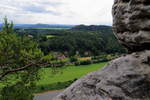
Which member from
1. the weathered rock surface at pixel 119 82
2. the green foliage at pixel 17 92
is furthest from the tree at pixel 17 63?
the weathered rock surface at pixel 119 82

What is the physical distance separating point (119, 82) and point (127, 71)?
0.42 metres

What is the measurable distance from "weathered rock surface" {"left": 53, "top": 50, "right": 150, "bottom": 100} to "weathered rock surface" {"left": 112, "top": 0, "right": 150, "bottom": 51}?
41 centimetres

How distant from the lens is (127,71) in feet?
22.5

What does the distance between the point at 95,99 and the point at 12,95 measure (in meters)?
9.48

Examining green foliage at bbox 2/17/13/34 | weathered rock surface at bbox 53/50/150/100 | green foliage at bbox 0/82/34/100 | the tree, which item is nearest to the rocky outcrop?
weathered rock surface at bbox 53/50/150/100

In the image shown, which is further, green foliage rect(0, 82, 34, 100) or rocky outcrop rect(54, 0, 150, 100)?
green foliage rect(0, 82, 34, 100)

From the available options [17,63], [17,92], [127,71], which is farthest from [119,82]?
[17,63]

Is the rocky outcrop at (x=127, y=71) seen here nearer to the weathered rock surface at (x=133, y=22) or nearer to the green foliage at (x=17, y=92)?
the weathered rock surface at (x=133, y=22)

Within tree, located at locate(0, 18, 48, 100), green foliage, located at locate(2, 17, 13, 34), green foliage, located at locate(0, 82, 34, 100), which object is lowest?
green foliage, located at locate(0, 82, 34, 100)

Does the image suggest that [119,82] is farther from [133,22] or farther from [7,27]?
[7,27]

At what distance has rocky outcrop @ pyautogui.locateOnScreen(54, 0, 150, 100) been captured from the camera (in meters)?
6.53

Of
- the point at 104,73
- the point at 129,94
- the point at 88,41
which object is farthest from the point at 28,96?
the point at 88,41

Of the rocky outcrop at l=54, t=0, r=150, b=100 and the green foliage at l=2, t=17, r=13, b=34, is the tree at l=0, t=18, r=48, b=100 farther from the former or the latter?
the rocky outcrop at l=54, t=0, r=150, b=100

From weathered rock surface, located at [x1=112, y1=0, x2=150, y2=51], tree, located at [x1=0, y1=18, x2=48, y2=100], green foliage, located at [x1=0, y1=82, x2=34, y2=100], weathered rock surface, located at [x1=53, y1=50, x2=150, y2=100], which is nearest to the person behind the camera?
weathered rock surface, located at [x1=53, y1=50, x2=150, y2=100]
